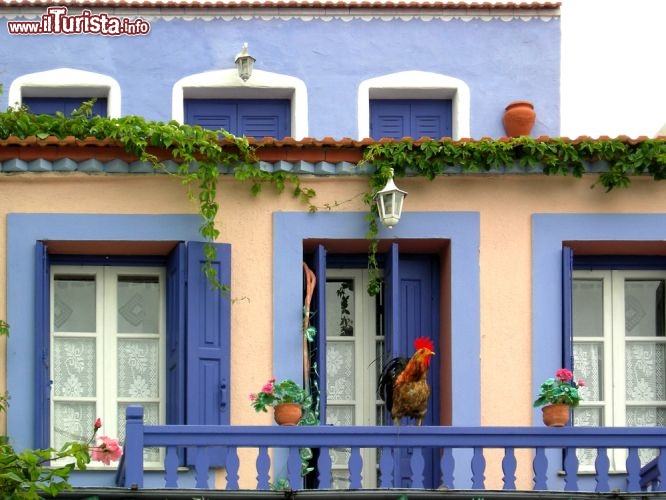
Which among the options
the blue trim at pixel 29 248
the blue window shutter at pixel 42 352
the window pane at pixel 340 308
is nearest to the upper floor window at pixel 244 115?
the window pane at pixel 340 308

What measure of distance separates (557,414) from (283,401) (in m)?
2.06

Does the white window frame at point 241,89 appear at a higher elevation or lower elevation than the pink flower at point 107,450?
higher

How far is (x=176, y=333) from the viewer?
1712 cm

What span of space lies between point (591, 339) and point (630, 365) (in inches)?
15.1

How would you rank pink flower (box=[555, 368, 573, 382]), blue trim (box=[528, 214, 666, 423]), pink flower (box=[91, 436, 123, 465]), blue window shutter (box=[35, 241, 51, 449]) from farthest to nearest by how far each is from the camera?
1. blue trim (box=[528, 214, 666, 423])
2. blue window shutter (box=[35, 241, 51, 449])
3. pink flower (box=[555, 368, 573, 382])
4. pink flower (box=[91, 436, 123, 465])

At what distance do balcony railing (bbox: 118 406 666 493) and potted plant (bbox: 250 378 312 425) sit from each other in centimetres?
24

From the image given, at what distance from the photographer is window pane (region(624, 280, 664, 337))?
17812 mm

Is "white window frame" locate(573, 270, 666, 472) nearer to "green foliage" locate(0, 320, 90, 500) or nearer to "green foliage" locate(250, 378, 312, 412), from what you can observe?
"green foliage" locate(250, 378, 312, 412)

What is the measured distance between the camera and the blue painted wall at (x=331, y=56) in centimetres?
2169

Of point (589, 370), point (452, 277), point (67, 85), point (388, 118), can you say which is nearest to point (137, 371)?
point (452, 277)

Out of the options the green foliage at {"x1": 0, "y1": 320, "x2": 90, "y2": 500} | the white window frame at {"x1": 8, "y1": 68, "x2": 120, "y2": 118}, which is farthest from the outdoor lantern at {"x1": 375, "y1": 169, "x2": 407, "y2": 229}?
the white window frame at {"x1": 8, "y1": 68, "x2": 120, "y2": 118}

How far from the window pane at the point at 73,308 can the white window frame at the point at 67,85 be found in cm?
434

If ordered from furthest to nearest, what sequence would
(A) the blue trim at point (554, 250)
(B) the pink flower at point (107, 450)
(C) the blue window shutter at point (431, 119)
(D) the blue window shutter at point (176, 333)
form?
(C) the blue window shutter at point (431, 119)
(A) the blue trim at point (554, 250)
(D) the blue window shutter at point (176, 333)
(B) the pink flower at point (107, 450)

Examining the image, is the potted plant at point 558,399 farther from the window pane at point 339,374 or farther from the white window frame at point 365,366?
the window pane at point 339,374
